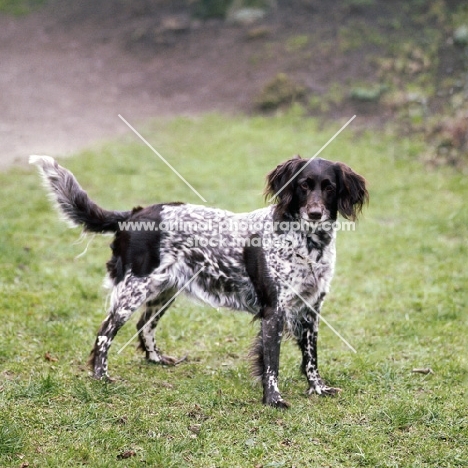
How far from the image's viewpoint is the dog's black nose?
4.53m

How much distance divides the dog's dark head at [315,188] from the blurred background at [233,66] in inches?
267

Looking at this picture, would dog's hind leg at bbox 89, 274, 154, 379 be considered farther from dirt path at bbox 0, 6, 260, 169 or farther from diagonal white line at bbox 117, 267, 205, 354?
dirt path at bbox 0, 6, 260, 169

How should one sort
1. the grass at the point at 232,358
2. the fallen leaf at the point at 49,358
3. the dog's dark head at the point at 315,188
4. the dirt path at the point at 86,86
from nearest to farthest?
1. the grass at the point at 232,358
2. the dog's dark head at the point at 315,188
3. the fallen leaf at the point at 49,358
4. the dirt path at the point at 86,86

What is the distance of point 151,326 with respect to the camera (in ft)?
17.7

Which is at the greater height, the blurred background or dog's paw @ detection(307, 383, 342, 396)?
dog's paw @ detection(307, 383, 342, 396)

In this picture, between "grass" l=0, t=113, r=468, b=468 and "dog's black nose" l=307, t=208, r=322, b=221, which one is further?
"dog's black nose" l=307, t=208, r=322, b=221

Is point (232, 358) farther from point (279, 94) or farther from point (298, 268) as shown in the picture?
point (279, 94)

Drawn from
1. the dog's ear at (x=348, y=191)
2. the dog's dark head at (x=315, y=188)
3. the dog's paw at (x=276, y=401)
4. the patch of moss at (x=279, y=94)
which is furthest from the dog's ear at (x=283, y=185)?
the patch of moss at (x=279, y=94)

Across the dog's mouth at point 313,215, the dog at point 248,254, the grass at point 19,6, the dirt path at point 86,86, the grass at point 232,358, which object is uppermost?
the dog's mouth at point 313,215

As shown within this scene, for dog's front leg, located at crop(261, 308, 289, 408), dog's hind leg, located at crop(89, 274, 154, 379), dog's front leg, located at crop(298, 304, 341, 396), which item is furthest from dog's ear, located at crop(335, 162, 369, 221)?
dog's hind leg, located at crop(89, 274, 154, 379)

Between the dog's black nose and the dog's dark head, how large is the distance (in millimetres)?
62

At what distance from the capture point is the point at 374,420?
14.6 ft

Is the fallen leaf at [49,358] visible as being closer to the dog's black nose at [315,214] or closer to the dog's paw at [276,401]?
the dog's paw at [276,401]

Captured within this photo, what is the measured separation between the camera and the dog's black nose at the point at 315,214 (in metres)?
4.53
